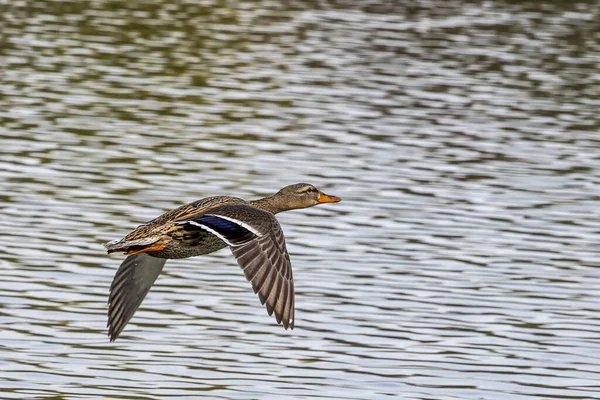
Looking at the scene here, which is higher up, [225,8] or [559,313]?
[559,313]

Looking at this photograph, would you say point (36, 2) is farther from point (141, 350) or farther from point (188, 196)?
point (141, 350)

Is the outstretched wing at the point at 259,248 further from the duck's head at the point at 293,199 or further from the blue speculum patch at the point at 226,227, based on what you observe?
the duck's head at the point at 293,199

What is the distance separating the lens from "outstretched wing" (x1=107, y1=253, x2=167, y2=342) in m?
13.2

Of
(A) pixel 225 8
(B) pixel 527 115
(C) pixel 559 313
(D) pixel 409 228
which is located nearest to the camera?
(C) pixel 559 313

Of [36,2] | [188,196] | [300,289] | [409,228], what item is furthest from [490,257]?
[36,2]

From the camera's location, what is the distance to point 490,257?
60.5ft

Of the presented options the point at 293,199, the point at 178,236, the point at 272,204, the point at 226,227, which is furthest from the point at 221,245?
the point at 293,199

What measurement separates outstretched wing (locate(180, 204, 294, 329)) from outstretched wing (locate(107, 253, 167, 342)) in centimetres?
118

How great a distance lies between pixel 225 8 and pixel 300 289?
86.7 feet

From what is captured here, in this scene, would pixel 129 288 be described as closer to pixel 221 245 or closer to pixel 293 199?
pixel 221 245

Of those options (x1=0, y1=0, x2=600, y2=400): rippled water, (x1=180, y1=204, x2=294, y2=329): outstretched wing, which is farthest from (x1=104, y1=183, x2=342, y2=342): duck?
(x1=0, y1=0, x2=600, y2=400): rippled water

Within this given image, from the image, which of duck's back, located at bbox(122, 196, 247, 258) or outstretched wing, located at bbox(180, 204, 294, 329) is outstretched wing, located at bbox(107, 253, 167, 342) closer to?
duck's back, located at bbox(122, 196, 247, 258)

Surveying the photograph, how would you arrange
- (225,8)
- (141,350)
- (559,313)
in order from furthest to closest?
(225,8) → (559,313) → (141,350)

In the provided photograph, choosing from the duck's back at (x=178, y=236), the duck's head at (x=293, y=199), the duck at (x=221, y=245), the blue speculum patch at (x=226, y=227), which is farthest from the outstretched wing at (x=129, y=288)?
the blue speculum patch at (x=226, y=227)
